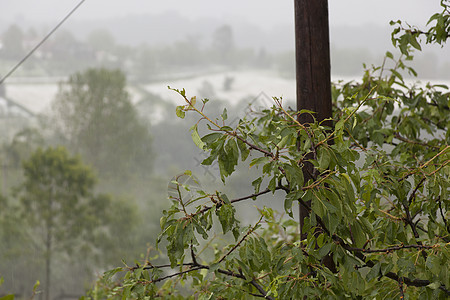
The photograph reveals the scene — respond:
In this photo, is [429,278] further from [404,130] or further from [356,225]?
[404,130]

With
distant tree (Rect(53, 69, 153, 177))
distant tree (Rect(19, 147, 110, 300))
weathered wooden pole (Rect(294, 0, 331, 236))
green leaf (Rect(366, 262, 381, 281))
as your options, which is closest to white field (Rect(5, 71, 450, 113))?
distant tree (Rect(53, 69, 153, 177))

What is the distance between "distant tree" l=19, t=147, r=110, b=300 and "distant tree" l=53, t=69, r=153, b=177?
0.15 meters

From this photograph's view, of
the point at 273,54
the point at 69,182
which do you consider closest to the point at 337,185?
the point at 273,54

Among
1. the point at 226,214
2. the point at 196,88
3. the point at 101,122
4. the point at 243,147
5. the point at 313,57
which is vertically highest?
the point at 196,88

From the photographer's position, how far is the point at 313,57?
3.52 feet

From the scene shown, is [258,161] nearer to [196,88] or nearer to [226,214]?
[226,214]

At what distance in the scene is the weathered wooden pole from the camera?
107cm

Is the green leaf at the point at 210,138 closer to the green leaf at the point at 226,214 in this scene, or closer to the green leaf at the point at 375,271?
the green leaf at the point at 226,214

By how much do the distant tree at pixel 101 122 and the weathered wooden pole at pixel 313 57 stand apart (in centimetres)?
308

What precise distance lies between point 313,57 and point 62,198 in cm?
351

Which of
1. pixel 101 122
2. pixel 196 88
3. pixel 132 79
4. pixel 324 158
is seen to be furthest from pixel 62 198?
pixel 324 158

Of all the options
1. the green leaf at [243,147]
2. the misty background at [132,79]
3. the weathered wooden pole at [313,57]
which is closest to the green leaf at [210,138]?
the green leaf at [243,147]

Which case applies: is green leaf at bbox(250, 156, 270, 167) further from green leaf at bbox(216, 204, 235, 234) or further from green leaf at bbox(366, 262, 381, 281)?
green leaf at bbox(366, 262, 381, 281)

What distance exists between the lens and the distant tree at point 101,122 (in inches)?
161
